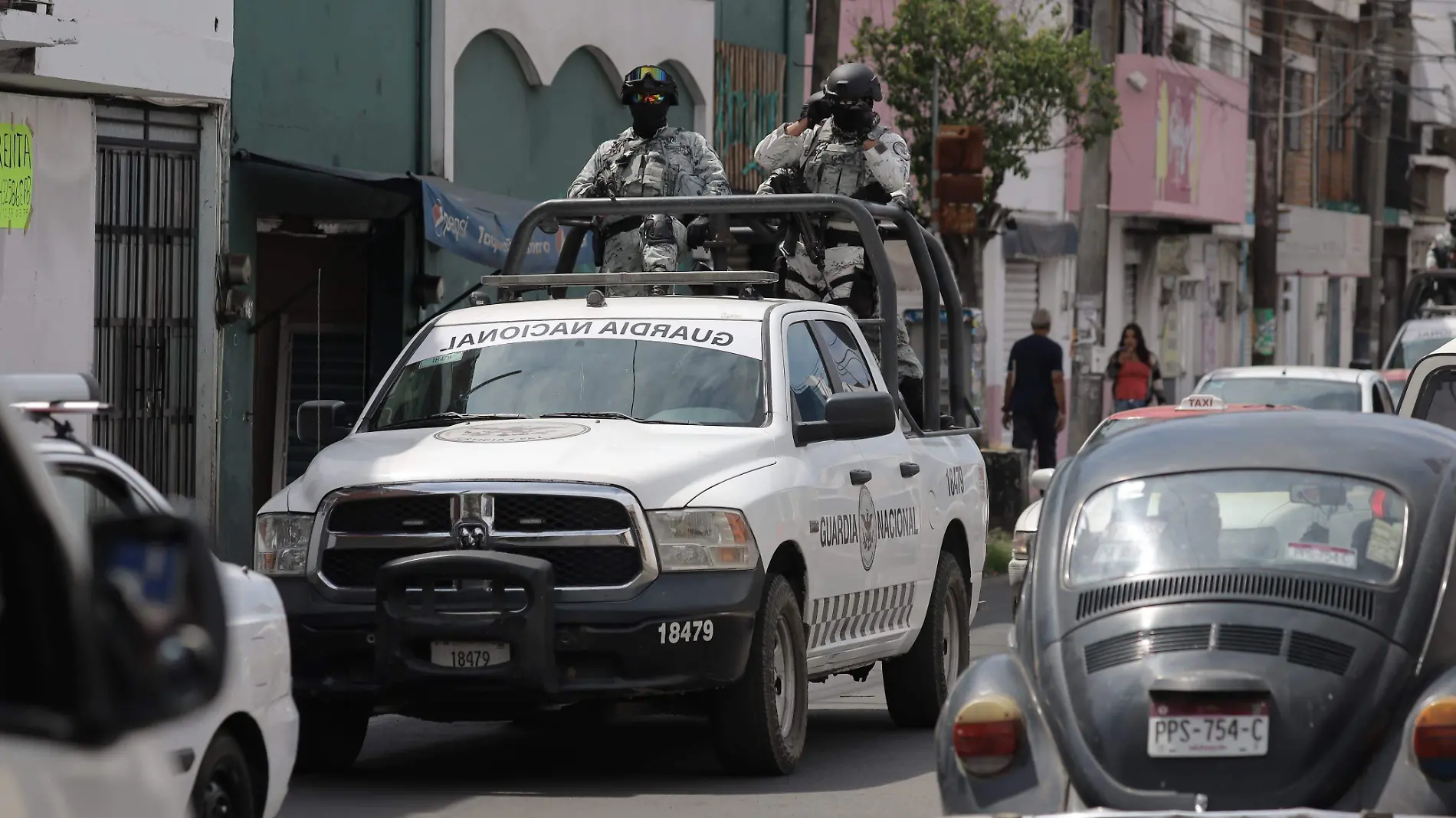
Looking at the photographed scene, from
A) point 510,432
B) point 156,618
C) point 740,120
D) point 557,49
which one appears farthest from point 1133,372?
point 156,618

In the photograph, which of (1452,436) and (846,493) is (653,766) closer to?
(846,493)

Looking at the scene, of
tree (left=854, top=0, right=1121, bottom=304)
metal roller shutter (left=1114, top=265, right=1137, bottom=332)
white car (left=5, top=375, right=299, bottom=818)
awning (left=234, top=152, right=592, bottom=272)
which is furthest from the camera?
metal roller shutter (left=1114, top=265, right=1137, bottom=332)

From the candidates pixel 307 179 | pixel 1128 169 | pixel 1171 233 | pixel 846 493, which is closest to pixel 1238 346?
pixel 1171 233

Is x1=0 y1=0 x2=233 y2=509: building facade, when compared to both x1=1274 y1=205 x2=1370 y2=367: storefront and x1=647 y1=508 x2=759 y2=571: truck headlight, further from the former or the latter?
x1=1274 y1=205 x2=1370 y2=367: storefront

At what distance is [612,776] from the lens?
965cm

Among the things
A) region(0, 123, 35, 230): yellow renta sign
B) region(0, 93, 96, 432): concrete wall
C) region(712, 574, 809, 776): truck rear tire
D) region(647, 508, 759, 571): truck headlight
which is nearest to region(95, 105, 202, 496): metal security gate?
region(0, 93, 96, 432): concrete wall

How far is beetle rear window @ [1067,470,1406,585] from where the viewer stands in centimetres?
646

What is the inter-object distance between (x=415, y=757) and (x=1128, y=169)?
29008 mm

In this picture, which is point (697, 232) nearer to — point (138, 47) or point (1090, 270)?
point (138, 47)

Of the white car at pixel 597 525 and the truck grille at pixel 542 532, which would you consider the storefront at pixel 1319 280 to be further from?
the truck grille at pixel 542 532

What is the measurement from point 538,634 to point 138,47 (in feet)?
24.1

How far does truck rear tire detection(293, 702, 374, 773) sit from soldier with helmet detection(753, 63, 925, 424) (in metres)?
3.84

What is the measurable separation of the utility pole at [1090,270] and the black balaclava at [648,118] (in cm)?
1363

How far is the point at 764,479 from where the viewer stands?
368 inches
